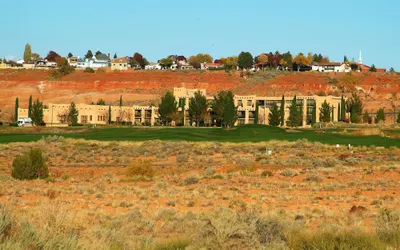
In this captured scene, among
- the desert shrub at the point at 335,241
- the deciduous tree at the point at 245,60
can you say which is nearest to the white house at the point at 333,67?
the deciduous tree at the point at 245,60

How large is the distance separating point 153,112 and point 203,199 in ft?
237

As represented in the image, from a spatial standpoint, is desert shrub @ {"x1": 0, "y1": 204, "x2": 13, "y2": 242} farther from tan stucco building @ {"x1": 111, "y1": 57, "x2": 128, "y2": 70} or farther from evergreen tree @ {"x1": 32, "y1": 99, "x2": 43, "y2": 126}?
tan stucco building @ {"x1": 111, "y1": 57, "x2": 128, "y2": 70}

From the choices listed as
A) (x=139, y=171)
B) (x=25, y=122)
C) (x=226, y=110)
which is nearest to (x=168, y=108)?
(x=226, y=110)

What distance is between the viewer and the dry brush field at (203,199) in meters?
10.8

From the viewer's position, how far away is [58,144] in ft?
163

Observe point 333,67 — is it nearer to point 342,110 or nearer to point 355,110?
point 355,110

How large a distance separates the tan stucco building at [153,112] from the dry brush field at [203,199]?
134 feet

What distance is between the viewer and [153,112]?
92.1 metres

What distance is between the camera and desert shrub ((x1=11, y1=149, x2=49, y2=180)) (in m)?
28.5

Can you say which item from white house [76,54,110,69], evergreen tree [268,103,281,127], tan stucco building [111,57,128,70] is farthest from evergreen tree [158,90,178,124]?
white house [76,54,110,69]

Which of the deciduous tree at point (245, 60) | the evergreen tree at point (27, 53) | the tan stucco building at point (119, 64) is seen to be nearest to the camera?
the deciduous tree at point (245, 60)

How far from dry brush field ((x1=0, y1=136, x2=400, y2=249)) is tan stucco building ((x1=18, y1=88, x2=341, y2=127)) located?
134ft

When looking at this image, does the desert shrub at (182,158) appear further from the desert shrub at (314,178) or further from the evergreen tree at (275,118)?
the evergreen tree at (275,118)

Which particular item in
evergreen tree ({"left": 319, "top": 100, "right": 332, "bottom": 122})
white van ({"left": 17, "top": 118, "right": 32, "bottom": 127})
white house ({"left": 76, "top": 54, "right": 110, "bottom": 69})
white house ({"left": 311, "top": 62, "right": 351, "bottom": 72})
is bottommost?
white van ({"left": 17, "top": 118, "right": 32, "bottom": 127})
